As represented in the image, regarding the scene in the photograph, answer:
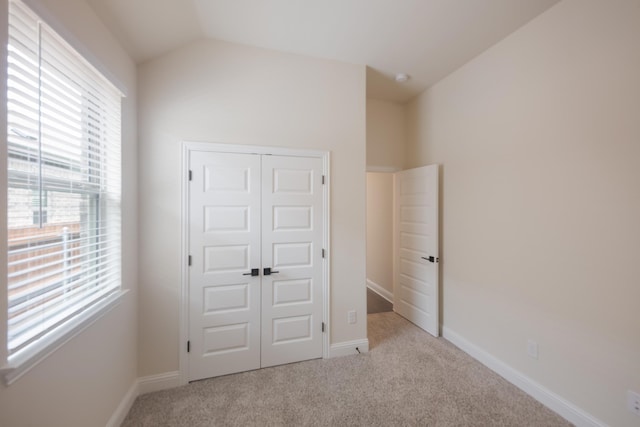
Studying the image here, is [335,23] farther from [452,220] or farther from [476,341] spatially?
[476,341]

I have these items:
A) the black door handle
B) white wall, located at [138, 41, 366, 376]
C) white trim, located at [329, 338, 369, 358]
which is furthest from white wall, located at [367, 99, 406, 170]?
white trim, located at [329, 338, 369, 358]

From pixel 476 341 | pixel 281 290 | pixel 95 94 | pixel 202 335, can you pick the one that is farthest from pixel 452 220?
pixel 95 94

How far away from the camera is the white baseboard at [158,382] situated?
6.94 feet

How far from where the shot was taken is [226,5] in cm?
192

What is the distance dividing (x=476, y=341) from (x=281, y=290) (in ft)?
6.92

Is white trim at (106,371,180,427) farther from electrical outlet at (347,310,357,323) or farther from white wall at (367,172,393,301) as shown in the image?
white wall at (367,172,393,301)

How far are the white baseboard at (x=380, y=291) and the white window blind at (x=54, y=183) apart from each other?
3.82 meters

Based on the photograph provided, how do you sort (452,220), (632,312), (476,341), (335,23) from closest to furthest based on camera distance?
1. (632,312)
2. (335,23)
3. (476,341)
4. (452,220)

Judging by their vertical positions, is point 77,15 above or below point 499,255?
above

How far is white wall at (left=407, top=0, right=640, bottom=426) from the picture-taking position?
1.59m

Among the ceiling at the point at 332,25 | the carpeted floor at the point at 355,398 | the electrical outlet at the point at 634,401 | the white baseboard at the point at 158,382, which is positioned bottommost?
the carpeted floor at the point at 355,398

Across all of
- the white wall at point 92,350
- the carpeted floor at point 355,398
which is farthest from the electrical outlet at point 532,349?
the white wall at point 92,350

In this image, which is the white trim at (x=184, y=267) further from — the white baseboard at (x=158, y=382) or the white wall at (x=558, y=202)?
the white wall at (x=558, y=202)

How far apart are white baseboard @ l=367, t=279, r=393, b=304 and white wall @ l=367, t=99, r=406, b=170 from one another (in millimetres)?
2212
